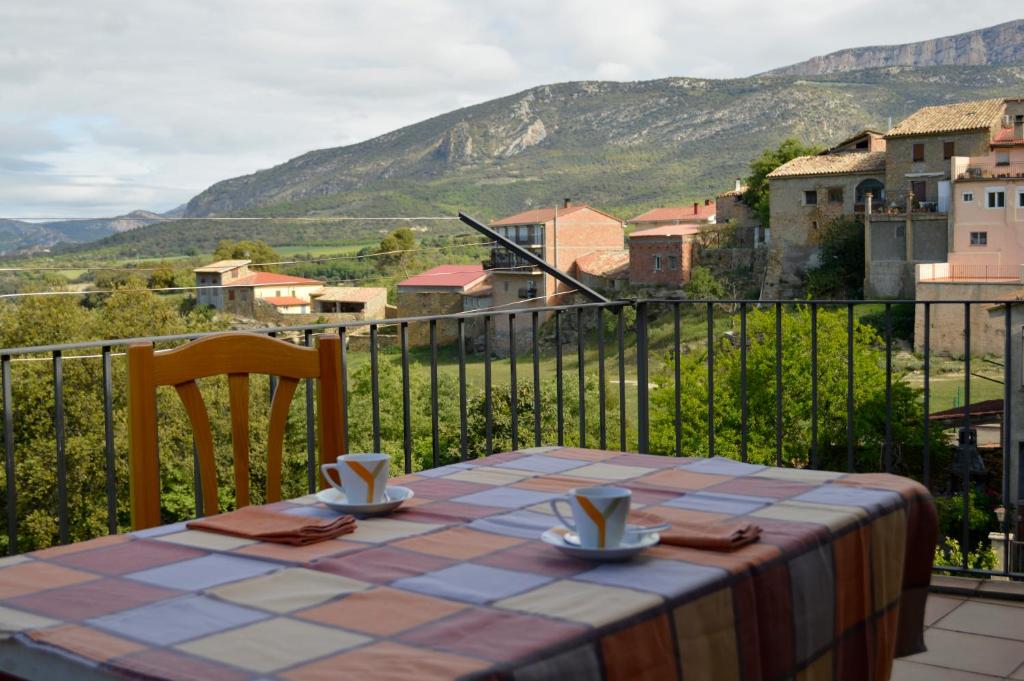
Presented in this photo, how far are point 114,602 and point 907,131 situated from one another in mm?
40561

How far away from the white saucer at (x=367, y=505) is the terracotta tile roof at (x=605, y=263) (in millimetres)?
45360

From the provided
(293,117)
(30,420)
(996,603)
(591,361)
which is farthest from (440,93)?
(996,603)

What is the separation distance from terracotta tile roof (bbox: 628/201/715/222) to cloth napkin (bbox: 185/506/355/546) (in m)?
48.6

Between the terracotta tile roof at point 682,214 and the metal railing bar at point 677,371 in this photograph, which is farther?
the terracotta tile roof at point 682,214

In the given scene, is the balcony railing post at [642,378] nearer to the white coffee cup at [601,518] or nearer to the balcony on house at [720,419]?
the balcony on house at [720,419]

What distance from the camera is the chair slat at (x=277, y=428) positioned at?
1.88 m

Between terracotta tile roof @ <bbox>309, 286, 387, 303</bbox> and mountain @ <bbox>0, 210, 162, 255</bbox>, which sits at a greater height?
mountain @ <bbox>0, 210, 162, 255</bbox>

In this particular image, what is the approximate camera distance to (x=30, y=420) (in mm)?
20109

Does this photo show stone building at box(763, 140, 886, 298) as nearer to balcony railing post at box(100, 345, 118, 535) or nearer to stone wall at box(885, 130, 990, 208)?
stone wall at box(885, 130, 990, 208)

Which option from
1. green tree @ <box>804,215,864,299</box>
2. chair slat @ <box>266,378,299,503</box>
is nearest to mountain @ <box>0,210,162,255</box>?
chair slat @ <box>266,378,299,503</box>

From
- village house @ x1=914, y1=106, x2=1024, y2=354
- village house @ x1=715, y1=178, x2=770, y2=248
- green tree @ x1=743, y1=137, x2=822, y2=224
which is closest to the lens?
village house @ x1=914, y1=106, x2=1024, y2=354

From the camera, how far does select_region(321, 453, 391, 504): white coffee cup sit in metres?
1.37

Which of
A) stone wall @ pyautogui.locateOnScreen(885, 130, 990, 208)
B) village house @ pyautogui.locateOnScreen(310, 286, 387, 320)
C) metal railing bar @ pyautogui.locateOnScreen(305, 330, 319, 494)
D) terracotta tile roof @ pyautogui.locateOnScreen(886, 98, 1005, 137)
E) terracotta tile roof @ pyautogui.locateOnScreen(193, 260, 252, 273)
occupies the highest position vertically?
terracotta tile roof @ pyautogui.locateOnScreen(886, 98, 1005, 137)

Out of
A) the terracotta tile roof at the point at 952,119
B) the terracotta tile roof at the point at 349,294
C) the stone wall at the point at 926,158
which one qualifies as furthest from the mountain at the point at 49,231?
the terracotta tile roof at the point at 952,119
